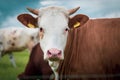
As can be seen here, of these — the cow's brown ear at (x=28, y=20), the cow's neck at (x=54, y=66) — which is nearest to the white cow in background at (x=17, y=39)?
the cow's brown ear at (x=28, y=20)

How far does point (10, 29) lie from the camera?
4164 millimetres

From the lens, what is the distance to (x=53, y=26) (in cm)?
404

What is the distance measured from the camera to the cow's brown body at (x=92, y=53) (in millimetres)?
4223

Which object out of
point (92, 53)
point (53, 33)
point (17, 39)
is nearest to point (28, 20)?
Answer: point (17, 39)

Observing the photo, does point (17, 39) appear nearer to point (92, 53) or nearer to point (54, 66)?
point (54, 66)

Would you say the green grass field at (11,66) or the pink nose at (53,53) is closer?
the pink nose at (53,53)

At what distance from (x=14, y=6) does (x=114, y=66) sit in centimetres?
83

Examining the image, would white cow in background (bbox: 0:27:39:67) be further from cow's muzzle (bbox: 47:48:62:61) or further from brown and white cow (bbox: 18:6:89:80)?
cow's muzzle (bbox: 47:48:62:61)

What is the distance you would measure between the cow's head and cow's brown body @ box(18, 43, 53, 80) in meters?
0.11

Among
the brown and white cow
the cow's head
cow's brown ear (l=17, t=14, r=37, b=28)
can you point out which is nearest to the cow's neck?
the brown and white cow

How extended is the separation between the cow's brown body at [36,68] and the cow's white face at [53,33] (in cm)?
11

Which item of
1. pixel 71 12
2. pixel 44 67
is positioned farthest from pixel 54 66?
pixel 71 12

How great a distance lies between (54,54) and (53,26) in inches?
8.5

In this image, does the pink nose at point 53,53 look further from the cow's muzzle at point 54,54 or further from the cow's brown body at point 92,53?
the cow's brown body at point 92,53
